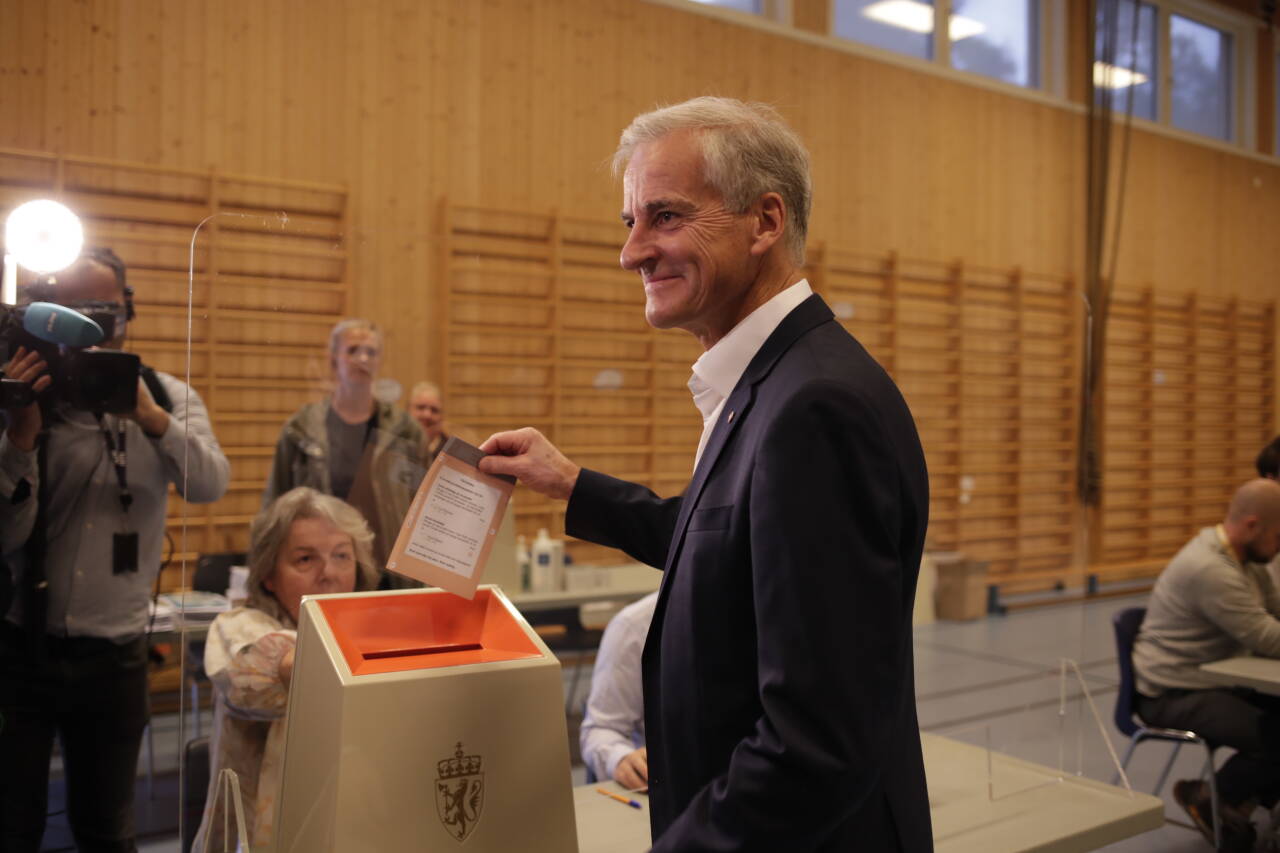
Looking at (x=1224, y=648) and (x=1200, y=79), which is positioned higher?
(x=1200, y=79)

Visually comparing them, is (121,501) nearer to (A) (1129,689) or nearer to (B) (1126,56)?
(A) (1129,689)

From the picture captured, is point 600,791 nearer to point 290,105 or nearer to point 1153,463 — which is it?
point 290,105

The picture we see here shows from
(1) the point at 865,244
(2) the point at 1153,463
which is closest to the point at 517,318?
(1) the point at 865,244

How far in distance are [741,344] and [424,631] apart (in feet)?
1.79

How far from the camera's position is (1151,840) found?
11.1 ft

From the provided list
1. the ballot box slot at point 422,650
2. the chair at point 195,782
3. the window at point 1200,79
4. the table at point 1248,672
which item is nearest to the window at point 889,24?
the window at point 1200,79

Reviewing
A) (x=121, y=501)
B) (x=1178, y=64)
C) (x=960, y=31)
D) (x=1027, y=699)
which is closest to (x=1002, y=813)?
(x=121, y=501)

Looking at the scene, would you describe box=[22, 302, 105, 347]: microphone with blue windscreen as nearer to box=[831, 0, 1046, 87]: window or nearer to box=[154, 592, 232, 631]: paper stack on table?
box=[154, 592, 232, 631]: paper stack on table

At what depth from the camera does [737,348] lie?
46.2 inches

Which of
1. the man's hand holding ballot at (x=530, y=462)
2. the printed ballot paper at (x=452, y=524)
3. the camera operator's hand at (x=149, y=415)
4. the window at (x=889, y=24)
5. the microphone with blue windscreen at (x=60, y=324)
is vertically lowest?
the printed ballot paper at (x=452, y=524)

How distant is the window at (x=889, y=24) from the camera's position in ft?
A: 23.9

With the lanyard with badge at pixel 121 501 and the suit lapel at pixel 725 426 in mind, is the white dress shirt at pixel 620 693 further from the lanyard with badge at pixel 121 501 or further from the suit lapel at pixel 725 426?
the suit lapel at pixel 725 426

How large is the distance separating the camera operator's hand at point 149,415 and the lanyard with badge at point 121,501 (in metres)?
0.19

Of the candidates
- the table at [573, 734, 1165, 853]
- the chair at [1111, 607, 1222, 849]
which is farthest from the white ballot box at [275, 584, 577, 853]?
the chair at [1111, 607, 1222, 849]
